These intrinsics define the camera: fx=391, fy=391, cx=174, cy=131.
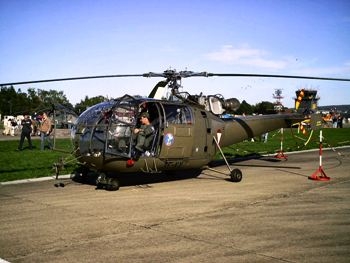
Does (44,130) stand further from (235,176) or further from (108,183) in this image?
(235,176)

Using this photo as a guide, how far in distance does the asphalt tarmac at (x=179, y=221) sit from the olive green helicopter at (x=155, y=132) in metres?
0.67

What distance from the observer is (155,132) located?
10445mm

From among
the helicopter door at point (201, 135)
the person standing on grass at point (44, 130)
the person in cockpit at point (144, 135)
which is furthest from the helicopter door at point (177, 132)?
the person standing on grass at point (44, 130)

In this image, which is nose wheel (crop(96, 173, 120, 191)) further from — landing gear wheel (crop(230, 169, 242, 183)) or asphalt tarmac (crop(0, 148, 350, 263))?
landing gear wheel (crop(230, 169, 242, 183))

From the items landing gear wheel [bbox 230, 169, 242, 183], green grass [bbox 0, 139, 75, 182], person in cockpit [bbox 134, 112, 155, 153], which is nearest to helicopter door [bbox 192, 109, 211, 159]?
landing gear wheel [bbox 230, 169, 242, 183]

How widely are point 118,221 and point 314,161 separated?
40.1 feet

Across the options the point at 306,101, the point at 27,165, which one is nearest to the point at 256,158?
the point at 306,101

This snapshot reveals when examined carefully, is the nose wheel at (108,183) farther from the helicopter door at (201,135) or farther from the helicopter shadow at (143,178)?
the helicopter door at (201,135)

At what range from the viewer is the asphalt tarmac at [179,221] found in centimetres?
561

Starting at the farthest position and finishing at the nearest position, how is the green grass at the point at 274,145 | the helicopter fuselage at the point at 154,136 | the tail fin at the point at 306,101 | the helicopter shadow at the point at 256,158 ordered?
the green grass at the point at 274,145 < the helicopter shadow at the point at 256,158 < the tail fin at the point at 306,101 < the helicopter fuselage at the point at 154,136

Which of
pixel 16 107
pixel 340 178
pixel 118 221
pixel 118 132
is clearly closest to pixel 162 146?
pixel 118 132

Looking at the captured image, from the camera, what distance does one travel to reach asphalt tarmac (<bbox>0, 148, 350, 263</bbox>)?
18.4 ft

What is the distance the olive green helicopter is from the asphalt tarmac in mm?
673

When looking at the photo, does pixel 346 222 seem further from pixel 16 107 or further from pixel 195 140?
pixel 16 107
